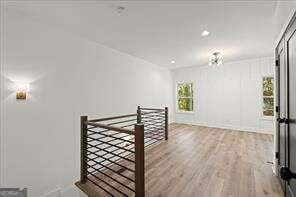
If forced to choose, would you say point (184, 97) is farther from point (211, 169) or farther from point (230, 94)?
point (211, 169)

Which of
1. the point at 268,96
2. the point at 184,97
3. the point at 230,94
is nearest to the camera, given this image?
the point at 268,96

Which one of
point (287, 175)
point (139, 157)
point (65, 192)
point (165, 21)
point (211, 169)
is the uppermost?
point (165, 21)

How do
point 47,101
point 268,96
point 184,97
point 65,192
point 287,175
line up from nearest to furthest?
point 287,175, point 47,101, point 65,192, point 268,96, point 184,97

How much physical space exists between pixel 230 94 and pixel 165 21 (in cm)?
485

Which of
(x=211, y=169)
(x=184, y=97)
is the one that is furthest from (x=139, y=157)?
(x=184, y=97)

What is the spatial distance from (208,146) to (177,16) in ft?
10.8

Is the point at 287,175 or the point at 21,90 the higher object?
the point at 21,90

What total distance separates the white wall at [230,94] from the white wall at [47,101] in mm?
4603

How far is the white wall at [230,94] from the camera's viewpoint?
5898 millimetres

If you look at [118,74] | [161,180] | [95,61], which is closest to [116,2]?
[95,61]

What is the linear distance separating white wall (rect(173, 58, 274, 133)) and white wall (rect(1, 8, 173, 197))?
4603 millimetres

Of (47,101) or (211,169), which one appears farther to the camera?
(211,169)

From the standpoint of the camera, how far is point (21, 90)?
2471 mm

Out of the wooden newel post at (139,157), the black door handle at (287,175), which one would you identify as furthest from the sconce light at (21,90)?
the black door handle at (287,175)
